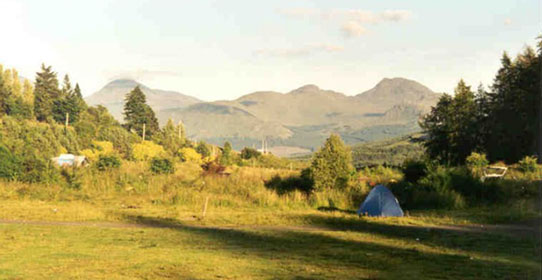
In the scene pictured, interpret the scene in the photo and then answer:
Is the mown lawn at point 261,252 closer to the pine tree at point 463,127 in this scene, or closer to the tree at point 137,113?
the pine tree at point 463,127

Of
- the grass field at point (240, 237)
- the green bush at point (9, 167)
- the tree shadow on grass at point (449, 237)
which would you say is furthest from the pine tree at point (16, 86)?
the tree shadow on grass at point (449, 237)

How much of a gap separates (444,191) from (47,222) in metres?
17.9

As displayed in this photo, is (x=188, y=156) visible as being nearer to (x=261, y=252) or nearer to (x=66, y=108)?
(x=66, y=108)

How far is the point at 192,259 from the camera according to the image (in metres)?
12.1

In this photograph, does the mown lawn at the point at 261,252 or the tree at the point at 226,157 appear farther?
the tree at the point at 226,157

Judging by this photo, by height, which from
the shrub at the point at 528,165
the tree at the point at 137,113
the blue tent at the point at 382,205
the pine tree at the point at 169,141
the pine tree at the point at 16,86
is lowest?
the blue tent at the point at 382,205

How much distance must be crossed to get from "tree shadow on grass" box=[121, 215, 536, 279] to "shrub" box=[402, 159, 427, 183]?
13.1 m

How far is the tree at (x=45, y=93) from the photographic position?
74500 mm

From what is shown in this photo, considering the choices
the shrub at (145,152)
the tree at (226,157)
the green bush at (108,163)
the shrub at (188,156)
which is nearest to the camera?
the green bush at (108,163)

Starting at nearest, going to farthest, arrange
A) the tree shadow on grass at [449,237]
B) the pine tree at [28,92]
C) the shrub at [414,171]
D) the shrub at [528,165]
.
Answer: the tree shadow on grass at [449,237] < the shrub at [414,171] < the shrub at [528,165] < the pine tree at [28,92]

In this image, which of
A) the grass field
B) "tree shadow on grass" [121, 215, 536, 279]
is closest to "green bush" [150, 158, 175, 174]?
the grass field

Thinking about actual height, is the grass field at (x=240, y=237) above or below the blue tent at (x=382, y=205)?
below

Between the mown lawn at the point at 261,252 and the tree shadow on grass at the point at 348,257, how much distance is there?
0.02m

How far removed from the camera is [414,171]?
30234mm
